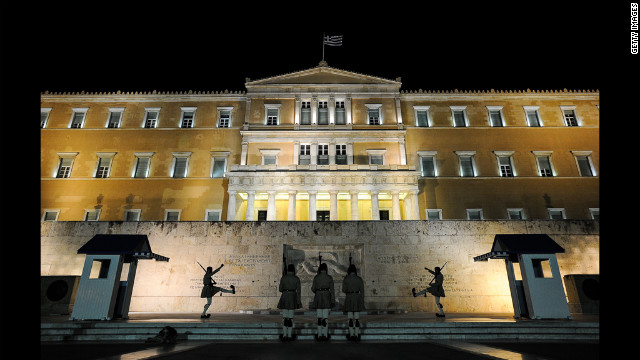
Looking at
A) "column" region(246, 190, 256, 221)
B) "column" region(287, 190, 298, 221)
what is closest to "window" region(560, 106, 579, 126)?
"column" region(287, 190, 298, 221)

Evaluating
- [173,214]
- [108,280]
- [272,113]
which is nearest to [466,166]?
[272,113]

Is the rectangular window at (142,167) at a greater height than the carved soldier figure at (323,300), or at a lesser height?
greater

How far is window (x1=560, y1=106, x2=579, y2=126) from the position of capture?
111ft

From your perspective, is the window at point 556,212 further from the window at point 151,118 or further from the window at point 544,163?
the window at point 151,118

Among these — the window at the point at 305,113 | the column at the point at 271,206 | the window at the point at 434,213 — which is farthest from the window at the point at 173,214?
the window at the point at 434,213

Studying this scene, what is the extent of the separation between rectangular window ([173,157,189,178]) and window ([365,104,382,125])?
18226 millimetres

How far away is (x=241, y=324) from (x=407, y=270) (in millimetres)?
8244

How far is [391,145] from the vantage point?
32469mm

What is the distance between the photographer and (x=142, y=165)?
32188mm

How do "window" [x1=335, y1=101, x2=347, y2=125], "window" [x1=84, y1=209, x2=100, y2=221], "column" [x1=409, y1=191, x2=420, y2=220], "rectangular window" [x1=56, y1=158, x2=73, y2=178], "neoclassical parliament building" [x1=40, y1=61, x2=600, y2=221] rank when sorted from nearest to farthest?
"column" [x1=409, y1=191, x2=420, y2=220], "neoclassical parliament building" [x1=40, y1=61, x2=600, y2=221], "window" [x1=84, y1=209, x2=100, y2=221], "rectangular window" [x1=56, y1=158, x2=73, y2=178], "window" [x1=335, y1=101, x2=347, y2=125]

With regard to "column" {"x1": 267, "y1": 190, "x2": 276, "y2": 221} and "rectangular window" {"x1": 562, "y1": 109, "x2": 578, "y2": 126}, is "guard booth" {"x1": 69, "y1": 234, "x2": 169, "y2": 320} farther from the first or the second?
"rectangular window" {"x1": 562, "y1": 109, "x2": 578, "y2": 126}

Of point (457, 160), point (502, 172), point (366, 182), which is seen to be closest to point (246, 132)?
point (366, 182)

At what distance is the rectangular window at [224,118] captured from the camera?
34.1m

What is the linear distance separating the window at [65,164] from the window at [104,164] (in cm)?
244
